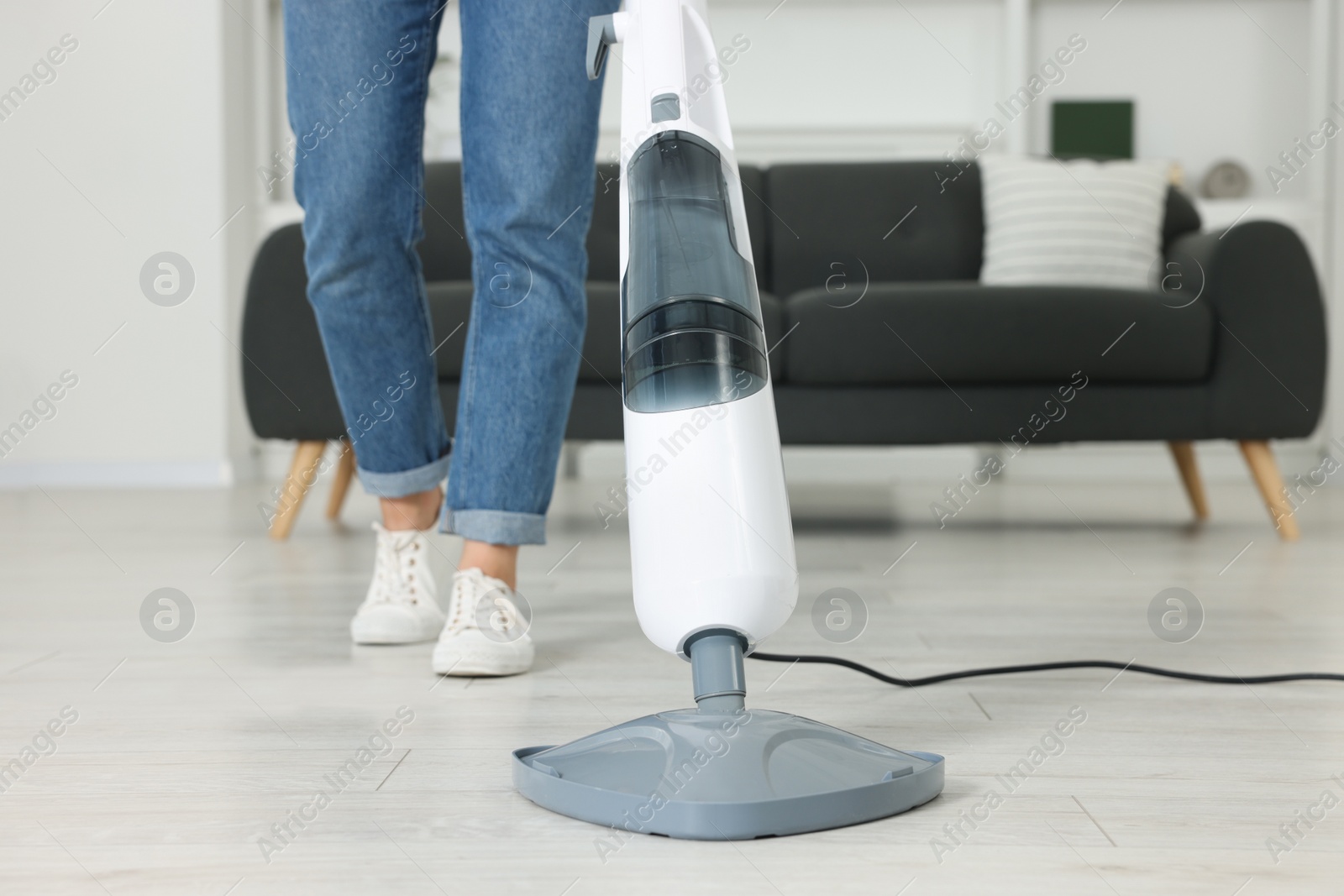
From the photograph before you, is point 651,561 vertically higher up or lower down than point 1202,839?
higher up

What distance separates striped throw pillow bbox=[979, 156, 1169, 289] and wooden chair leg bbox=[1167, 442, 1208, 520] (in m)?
0.34

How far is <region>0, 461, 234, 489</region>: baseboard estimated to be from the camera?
311 centimetres

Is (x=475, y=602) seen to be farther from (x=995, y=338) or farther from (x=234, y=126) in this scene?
(x=234, y=126)

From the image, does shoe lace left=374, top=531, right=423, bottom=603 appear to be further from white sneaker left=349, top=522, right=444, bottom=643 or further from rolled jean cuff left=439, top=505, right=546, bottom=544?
rolled jean cuff left=439, top=505, right=546, bottom=544

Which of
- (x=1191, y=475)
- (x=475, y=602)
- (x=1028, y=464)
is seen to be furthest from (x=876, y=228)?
(x=475, y=602)

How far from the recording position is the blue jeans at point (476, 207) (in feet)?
3.14

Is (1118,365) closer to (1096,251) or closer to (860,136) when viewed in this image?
(1096,251)

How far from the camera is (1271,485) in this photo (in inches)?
80.8

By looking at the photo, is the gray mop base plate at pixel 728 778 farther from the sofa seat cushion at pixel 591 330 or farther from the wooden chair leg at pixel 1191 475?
the wooden chair leg at pixel 1191 475

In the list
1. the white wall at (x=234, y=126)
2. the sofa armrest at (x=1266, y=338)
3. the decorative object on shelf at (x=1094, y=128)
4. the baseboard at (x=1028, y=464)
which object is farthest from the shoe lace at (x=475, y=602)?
the decorative object on shelf at (x=1094, y=128)

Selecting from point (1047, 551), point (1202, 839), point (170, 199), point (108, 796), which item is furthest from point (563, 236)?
point (170, 199)

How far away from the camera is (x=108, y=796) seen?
2.14ft

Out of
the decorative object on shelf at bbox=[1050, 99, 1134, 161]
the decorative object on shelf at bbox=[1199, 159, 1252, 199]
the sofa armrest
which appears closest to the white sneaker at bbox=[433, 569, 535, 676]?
the sofa armrest

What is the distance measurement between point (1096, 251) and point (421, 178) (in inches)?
68.0
